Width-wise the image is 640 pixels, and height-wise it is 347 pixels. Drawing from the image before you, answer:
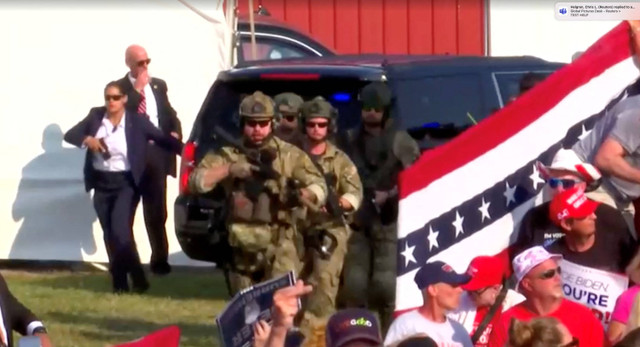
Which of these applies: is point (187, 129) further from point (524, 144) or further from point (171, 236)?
point (524, 144)

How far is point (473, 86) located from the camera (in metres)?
12.0

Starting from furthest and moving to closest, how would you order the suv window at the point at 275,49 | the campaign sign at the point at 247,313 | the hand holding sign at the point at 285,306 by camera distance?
the suv window at the point at 275,49
the campaign sign at the point at 247,313
the hand holding sign at the point at 285,306

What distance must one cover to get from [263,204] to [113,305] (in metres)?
3.74

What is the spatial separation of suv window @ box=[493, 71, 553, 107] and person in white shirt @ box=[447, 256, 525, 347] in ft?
14.3

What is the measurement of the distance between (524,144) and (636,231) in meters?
0.67

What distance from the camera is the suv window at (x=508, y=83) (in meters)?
12.0

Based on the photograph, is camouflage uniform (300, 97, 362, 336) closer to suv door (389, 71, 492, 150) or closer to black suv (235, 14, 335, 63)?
suv door (389, 71, 492, 150)

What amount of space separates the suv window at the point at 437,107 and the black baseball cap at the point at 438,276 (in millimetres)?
3945

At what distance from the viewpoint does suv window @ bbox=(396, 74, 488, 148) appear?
1155 cm

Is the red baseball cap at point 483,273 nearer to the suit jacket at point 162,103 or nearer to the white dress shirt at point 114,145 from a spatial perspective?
the white dress shirt at point 114,145

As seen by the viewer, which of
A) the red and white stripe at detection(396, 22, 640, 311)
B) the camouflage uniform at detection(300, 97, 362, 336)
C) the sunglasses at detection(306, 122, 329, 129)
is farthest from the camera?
the sunglasses at detection(306, 122, 329, 129)

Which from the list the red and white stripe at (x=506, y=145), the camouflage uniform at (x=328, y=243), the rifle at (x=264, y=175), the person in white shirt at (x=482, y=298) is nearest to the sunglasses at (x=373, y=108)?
the camouflage uniform at (x=328, y=243)

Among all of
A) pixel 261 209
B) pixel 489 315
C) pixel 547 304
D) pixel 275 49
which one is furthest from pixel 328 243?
pixel 275 49

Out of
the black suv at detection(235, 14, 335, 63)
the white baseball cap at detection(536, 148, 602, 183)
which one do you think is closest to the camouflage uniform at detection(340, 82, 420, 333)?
the white baseball cap at detection(536, 148, 602, 183)
